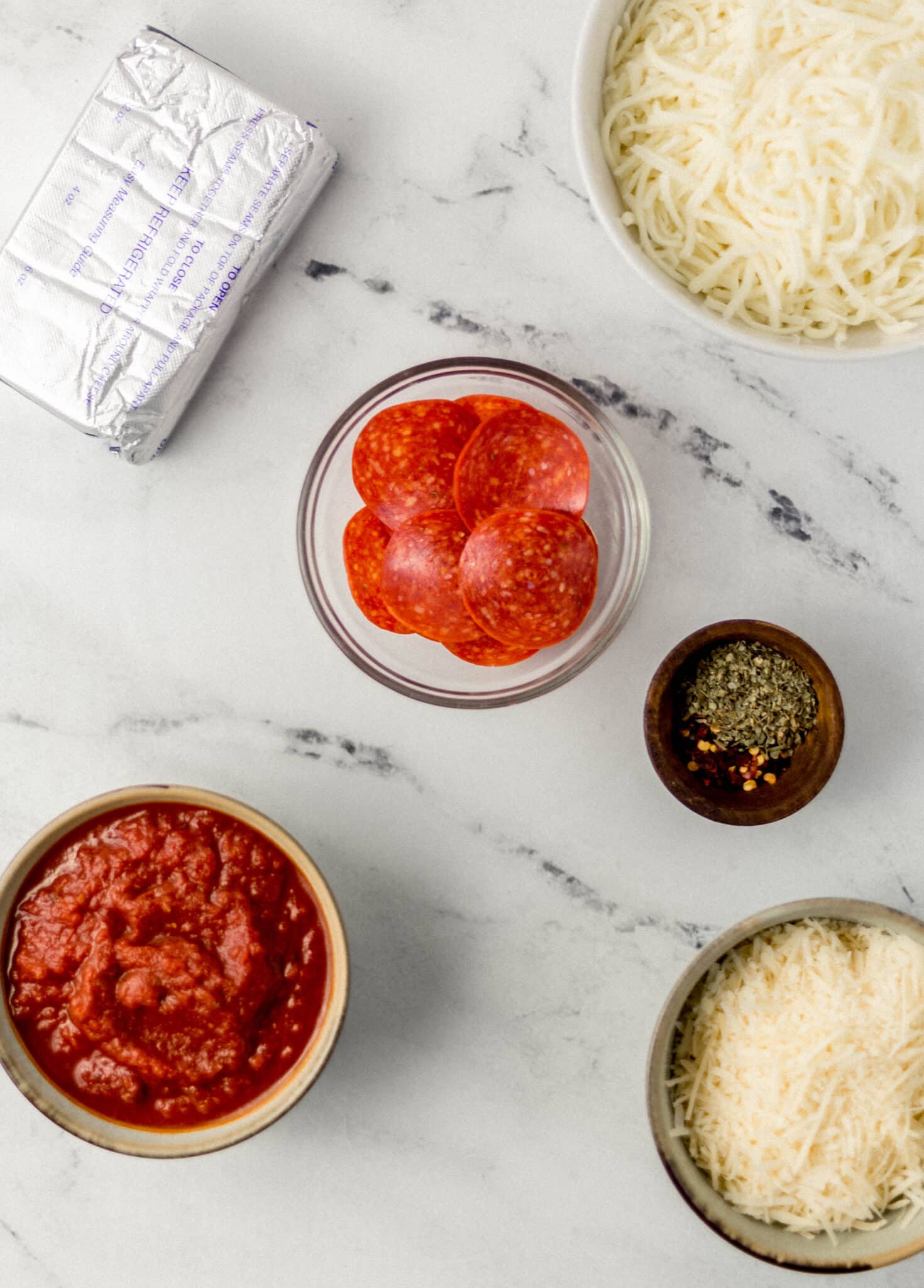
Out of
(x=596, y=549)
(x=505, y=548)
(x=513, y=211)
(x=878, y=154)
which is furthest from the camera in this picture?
(x=513, y=211)

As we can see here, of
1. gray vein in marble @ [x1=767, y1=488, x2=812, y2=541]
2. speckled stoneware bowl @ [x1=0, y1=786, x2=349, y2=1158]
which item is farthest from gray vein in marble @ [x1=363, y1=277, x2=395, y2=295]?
speckled stoneware bowl @ [x1=0, y1=786, x2=349, y2=1158]

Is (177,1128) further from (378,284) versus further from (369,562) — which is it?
(378,284)

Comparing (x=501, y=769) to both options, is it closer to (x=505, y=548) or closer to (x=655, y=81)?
(x=505, y=548)

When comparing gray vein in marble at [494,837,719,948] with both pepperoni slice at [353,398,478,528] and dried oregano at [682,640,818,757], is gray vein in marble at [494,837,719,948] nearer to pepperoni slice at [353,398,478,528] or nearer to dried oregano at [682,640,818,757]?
dried oregano at [682,640,818,757]

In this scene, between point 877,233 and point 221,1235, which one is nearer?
point 877,233

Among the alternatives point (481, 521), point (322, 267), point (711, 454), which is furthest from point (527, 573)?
point (322, 267)

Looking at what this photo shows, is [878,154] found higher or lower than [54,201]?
higher

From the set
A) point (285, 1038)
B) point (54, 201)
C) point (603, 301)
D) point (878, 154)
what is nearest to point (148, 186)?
point (54, 201)

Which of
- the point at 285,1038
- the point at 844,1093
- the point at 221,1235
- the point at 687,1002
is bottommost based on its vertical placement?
the point at 221,1235
